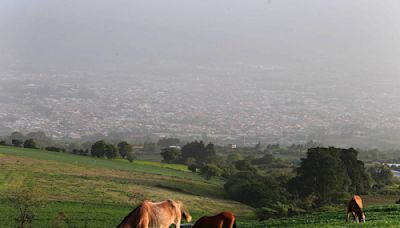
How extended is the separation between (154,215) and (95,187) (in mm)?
53739

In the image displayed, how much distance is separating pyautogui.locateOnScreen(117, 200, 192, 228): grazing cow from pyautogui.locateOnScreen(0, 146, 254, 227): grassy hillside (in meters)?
31.3

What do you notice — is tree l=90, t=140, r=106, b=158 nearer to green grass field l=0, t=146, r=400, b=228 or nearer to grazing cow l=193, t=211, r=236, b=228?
green grass field l=0, t=146, r=400, b=228

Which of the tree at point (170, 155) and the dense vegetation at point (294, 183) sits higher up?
the tree at point (170, 155)

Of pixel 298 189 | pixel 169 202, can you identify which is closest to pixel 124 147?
pixel 298 189

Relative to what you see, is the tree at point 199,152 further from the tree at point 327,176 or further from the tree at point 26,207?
the tree at point 26,207

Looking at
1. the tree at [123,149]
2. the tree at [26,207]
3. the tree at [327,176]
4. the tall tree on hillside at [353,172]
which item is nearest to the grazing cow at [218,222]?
the tree at [26,207]

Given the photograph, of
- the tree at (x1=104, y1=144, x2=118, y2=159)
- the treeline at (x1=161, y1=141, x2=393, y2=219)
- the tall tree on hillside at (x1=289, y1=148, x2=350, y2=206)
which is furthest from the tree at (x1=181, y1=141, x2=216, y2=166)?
the tall tree on hillside at (x1=289, y1=148, x2=350, y2=206)

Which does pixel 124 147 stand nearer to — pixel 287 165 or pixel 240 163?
pixel 240 163

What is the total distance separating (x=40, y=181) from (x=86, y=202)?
12540mm

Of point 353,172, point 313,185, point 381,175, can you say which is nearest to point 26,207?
point 313,185

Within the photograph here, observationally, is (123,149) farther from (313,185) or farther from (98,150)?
(313,185)

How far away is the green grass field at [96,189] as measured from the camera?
48456mm

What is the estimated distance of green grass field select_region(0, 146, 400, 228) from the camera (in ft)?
159

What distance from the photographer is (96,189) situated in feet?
215
